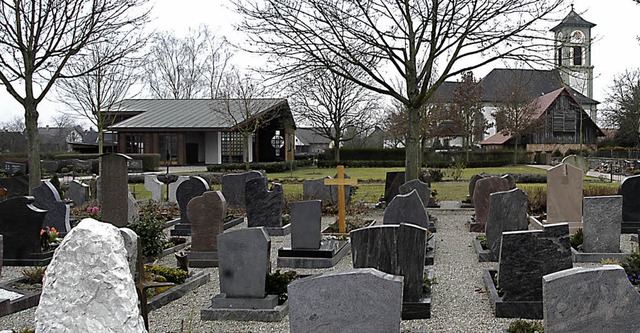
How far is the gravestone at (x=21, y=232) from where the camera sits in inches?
418

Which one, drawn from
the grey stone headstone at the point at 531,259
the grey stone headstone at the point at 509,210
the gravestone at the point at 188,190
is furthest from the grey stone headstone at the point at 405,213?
the gravestone at the point at 188,190

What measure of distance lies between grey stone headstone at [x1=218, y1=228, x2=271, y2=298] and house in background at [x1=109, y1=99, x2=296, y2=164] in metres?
34.5

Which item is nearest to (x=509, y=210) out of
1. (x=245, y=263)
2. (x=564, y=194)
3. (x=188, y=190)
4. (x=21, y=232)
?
(x=564, y=194)

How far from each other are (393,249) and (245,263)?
5.92ft

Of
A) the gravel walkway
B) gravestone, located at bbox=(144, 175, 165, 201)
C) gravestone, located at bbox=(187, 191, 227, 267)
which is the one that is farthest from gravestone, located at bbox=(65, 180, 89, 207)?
gravestone, located at bbox=(187, 191, 227, 267)

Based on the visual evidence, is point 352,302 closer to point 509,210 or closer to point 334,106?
point 509,210

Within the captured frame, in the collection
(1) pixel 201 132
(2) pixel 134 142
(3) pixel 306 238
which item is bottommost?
(3) pixel 306 238

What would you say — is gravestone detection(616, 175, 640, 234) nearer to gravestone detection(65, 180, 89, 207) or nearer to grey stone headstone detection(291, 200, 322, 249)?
grey stone headstone detection(291, 200, 322, 249)

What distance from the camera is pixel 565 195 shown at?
12883mm

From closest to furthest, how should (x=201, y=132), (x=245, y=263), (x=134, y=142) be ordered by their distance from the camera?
(x=245, y=263) → (x=134, y=142) → (x=201, y=132)

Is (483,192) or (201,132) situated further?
(201,132)

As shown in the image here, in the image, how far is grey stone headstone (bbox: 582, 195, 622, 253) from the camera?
10086 mm

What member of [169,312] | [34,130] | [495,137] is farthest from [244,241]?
[495,137]

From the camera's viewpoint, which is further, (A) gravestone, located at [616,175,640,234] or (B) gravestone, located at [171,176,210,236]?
(B) gravestone, located at [171,176,210,236]
